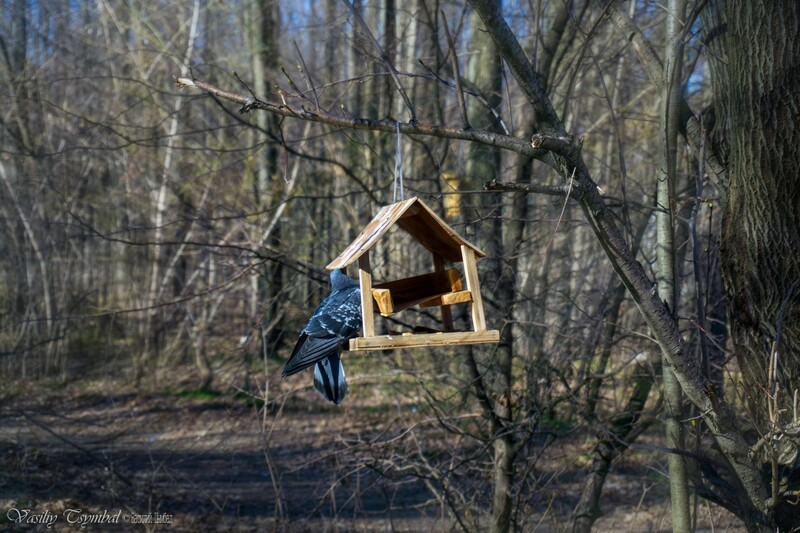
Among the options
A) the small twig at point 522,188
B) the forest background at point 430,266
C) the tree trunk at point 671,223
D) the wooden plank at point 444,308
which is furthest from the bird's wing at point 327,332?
the tree trunk at point 671,223

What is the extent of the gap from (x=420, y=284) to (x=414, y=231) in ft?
1.05

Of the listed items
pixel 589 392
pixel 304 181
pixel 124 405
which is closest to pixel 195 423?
pixel 124 405

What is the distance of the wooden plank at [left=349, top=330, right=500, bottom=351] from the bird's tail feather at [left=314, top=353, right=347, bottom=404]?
825mm

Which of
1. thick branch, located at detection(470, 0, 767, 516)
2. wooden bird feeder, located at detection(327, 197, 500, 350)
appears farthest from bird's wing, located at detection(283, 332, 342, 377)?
thick branch, located at detection(470, 0, 767, 516)

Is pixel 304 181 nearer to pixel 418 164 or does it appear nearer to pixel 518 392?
pixel 418 164

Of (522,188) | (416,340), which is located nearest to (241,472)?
(416,340)

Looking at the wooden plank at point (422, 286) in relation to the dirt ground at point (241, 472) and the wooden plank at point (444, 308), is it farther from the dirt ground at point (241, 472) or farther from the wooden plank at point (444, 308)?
the dirt ground at point (241, 472)

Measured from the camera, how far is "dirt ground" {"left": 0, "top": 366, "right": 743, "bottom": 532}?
667cm

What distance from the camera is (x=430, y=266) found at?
8781 millimetres

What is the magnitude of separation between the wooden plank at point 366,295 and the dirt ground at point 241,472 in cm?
232

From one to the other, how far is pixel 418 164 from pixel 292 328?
2.50m

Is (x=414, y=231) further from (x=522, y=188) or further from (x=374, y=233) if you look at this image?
(x=522, y=188)

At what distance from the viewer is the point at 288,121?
12031 millimetres

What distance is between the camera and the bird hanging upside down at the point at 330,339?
391 cm
